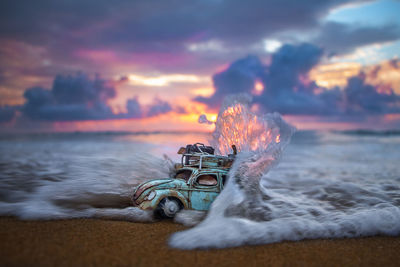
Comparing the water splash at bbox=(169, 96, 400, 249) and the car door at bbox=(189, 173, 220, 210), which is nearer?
the water splash at bbox=(169, 96, 400, 249)

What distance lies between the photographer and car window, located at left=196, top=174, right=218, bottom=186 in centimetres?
778

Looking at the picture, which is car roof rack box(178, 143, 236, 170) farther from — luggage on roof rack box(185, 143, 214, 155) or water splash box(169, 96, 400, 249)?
water splash box(169, 96, 400, 249)

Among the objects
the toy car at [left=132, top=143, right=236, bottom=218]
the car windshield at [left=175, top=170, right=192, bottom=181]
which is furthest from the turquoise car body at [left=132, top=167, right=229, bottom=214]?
the car windshield at [left=175, top=170, right=192, bottom=181]

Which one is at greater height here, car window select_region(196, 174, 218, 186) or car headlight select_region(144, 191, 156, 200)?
car window select_region(196, 174, 218, 186)

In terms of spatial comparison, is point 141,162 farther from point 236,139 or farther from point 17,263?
point 17,263

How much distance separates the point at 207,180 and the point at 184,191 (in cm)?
67

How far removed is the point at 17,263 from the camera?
491 cm

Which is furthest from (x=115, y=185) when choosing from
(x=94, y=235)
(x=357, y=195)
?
(x=357, y=195)

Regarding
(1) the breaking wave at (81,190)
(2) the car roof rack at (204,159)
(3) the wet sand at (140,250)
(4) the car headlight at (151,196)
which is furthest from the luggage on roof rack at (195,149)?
(3) the wet sand at (140,250)

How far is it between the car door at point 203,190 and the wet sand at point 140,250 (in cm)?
89

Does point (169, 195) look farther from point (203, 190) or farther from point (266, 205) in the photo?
point (266, 205)

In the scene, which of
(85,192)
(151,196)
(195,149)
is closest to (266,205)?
(195,149)

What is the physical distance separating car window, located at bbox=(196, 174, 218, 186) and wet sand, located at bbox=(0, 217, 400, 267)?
4.36ft

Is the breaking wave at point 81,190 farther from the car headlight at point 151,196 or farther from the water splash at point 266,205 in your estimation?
the water splash at point 266,205
